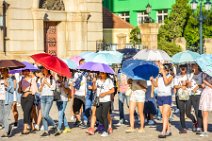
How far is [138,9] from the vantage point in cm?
6012

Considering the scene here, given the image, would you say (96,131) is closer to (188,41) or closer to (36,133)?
(36,133)

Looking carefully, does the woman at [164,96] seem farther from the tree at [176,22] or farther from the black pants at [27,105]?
the tree at [176,22]

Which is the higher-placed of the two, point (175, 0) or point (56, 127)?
point (175, 0)

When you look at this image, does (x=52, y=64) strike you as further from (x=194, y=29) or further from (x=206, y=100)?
(x=194, y=29)

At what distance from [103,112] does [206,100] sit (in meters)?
2.52

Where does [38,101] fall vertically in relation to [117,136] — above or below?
above

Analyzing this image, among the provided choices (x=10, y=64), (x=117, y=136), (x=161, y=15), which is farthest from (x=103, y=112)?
(x=161, y=15)

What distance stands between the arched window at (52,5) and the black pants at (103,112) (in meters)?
13.8

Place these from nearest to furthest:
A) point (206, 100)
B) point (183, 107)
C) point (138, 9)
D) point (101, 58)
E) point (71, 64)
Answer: point (206, 100) → point (183, 107) → point (101, 58) → point (71, 64) → point (138, 9)

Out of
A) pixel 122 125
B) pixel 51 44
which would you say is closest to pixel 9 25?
pixel 51 44

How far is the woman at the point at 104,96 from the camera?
15.1 metres

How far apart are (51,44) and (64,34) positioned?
2.87 ft

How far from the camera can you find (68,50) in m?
29.6

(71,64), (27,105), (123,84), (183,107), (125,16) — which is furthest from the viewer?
(125,16)
